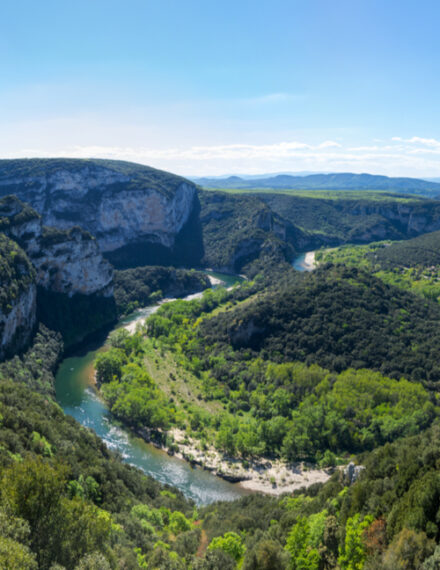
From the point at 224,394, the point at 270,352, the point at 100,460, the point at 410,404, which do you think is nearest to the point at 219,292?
the point at 270,352

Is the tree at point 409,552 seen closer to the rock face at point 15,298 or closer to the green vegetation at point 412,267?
the rock face at point 15,298

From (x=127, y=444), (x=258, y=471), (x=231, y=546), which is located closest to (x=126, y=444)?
(x=127, y=444)

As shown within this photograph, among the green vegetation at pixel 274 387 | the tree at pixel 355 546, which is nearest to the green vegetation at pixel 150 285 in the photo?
the green vegetation at pixel 274 387

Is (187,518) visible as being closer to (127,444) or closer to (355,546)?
(127,444)

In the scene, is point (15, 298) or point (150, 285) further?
point (150, 285)

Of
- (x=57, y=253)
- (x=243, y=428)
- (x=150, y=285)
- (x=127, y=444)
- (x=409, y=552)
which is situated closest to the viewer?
(x=409, y=552)
